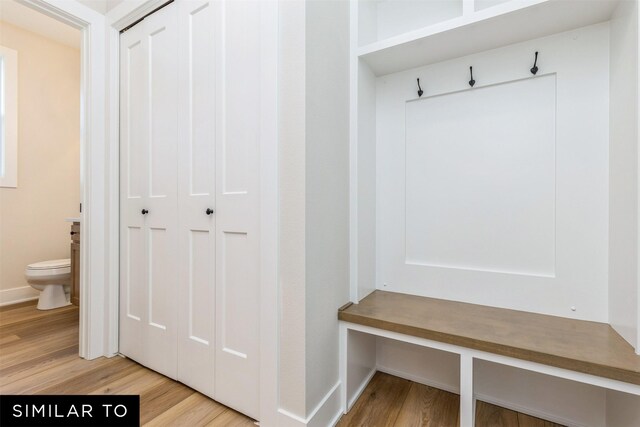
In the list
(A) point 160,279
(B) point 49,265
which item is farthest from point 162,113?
(B) point 49,265

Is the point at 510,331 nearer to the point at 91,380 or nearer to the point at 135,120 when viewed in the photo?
the point at 91,380

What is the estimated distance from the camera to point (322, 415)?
1227 mm

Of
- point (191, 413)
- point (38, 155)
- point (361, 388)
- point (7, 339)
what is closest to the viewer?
point (191, 413)

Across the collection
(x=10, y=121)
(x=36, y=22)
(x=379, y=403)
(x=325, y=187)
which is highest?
(x=36, y=22)

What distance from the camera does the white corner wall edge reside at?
1139mm

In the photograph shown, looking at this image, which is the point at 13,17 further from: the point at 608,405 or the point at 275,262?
the point at 608,405

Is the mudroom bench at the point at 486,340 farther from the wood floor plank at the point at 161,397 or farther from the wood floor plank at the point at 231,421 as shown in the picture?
the wood floor plank at the point at 161,397

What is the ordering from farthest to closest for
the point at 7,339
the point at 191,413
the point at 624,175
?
the point at 7,339 < the point at 191,413 < the point at 624,175

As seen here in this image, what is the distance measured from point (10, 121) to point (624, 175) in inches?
170

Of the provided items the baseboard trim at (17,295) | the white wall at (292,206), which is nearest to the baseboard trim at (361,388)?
the white wall at (292,206)

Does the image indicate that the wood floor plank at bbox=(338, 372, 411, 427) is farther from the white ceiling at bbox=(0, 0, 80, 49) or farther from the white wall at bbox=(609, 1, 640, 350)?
the white ceiling at bbox=(0, 0, 80, 49)

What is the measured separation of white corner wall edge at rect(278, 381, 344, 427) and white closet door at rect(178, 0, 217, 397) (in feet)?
1.47

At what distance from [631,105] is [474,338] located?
96 centimetres

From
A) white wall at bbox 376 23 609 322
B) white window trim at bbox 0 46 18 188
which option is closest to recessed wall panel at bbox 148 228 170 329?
white wall at bbox 376 23 609 322
